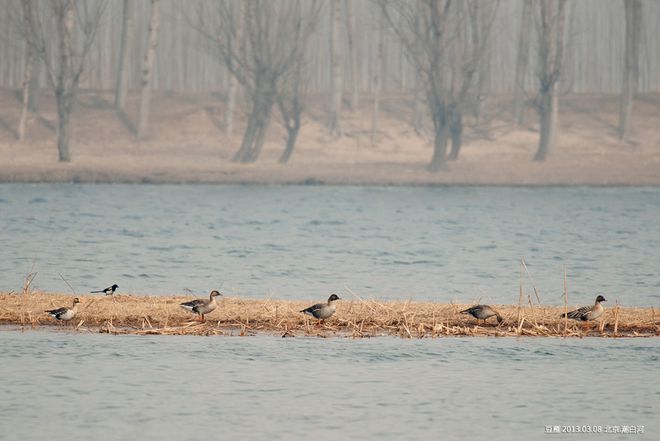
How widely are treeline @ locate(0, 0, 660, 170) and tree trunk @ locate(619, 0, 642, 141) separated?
7 cm

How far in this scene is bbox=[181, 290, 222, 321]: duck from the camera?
659 inches

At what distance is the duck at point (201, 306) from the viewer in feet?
54.9

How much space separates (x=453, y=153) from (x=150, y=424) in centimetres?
4612

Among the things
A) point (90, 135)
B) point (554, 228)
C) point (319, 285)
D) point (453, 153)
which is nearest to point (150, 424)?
point (319, 285)

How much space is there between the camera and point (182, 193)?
165 feet

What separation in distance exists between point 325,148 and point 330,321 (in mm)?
45160

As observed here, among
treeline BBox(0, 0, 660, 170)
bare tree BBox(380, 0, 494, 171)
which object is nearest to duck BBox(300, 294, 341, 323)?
treeline BBox(0, 0, 660, 170)

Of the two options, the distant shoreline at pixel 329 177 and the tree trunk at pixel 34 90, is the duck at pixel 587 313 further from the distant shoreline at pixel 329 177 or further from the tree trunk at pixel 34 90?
the tree trunk at pixel 34 90

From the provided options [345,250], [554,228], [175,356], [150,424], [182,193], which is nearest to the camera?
[150,424]

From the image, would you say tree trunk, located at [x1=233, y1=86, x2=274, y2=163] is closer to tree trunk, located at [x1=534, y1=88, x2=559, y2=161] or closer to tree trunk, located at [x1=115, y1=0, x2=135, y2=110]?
tree trunk, located at [x1=115, y1=0, x2=135, y2=110]

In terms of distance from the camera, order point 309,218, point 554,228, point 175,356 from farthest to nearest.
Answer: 1. point 309,218
2. point 554,228
3. point 175,356

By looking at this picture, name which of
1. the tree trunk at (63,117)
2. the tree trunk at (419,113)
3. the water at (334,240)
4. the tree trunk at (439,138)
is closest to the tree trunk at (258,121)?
the water at (334,240)

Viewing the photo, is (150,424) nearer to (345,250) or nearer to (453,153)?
(345,250)

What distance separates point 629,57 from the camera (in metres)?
62.6
